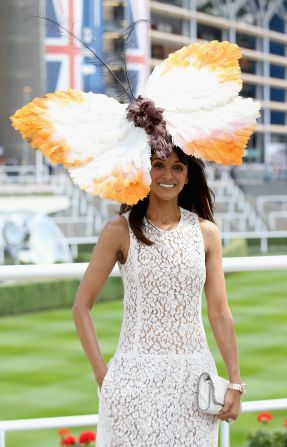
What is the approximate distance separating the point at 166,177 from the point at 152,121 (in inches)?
4.1

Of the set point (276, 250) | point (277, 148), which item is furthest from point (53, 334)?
point (277, 148)

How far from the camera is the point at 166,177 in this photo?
6.27 feet

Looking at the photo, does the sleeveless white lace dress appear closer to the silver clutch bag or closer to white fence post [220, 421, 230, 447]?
the silver clutch bag

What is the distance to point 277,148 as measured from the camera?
245 feet

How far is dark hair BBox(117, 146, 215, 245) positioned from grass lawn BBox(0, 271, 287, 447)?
3791 mm

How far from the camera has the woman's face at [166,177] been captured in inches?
75.4

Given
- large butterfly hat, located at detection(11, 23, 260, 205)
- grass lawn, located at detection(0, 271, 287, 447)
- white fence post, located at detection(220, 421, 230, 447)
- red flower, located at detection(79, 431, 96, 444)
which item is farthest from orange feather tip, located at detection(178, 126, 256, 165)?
grass lawn, located at detection(0, 271, 287, 447)

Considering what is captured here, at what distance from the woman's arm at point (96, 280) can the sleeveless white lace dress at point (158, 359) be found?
0.08 feet

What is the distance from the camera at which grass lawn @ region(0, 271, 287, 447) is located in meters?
7.02

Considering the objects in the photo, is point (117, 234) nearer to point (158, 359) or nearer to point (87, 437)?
point (158, 359)

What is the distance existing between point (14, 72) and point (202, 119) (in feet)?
162

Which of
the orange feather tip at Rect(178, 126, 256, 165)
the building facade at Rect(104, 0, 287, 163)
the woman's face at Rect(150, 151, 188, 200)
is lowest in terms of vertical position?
the woman's face at Rect(150, 151, 188, 200)

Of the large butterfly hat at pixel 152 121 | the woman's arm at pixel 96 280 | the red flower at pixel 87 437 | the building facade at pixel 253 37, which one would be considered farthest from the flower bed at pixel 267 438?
the building facade at pixel 253 37

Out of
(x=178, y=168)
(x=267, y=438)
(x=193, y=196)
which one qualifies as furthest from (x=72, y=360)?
(x=178, y=168)
